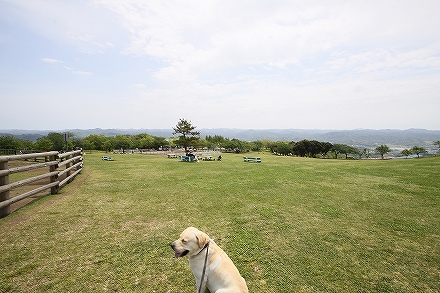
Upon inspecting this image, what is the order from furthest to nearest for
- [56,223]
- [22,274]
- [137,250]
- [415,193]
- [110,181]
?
[110,181] → [415,193] → [56,223] → [137,250] → [22,274]

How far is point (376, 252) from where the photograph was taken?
5.16 meters

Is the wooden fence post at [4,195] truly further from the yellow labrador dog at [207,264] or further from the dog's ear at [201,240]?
the dog's ear at [201,240]

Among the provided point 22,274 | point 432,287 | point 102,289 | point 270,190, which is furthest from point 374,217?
point 22,274

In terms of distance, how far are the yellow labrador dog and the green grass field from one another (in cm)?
92

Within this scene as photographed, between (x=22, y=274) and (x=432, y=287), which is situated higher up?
(x=22, y=274)

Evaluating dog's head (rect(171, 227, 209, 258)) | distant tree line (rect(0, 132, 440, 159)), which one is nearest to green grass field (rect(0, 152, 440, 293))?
dog's head (rect(171, 227, 209, 258))

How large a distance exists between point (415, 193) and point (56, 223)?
1562cm

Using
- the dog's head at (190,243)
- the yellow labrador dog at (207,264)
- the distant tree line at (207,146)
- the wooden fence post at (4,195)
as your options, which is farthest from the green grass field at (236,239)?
the distant tree line at (207,146)

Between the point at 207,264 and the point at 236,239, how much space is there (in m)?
2.54

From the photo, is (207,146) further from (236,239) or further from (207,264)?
(207,264)

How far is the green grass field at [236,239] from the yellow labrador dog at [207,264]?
915mm

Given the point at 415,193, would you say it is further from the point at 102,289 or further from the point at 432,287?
the point at 102,289

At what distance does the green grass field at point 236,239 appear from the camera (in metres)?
4.09

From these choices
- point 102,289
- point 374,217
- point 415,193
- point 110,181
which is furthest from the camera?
point 110,181
